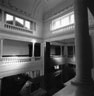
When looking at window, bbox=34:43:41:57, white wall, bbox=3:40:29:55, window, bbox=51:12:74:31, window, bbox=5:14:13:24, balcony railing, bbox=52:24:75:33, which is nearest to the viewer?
balcony railing, bbox=52:24:75:33

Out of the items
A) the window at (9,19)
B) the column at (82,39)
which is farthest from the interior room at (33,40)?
the column at (82,39)

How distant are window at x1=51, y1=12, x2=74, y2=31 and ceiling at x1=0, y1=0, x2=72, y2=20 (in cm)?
131

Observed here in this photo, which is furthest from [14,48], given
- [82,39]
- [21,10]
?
[82,39]

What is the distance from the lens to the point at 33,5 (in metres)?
7.93

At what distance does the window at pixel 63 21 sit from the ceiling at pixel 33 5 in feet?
4.31

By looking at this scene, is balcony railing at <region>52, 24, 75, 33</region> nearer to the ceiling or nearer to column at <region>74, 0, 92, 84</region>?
the ceiling

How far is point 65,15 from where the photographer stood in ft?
24.5

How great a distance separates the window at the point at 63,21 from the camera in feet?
23.5

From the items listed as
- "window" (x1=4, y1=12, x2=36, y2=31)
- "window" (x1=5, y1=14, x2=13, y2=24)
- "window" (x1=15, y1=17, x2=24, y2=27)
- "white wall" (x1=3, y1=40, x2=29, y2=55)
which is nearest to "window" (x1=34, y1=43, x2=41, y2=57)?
"white wall" (x1=3, y1=40, x2=29, y2=55)

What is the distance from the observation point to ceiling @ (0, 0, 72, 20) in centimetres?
684

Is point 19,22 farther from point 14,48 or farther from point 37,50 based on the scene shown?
point 37,50

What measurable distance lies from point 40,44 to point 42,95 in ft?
16.3

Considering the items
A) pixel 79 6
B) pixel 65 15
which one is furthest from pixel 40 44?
pixel 79 6

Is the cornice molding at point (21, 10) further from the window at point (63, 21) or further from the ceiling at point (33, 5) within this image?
the window at point (63, 21)
